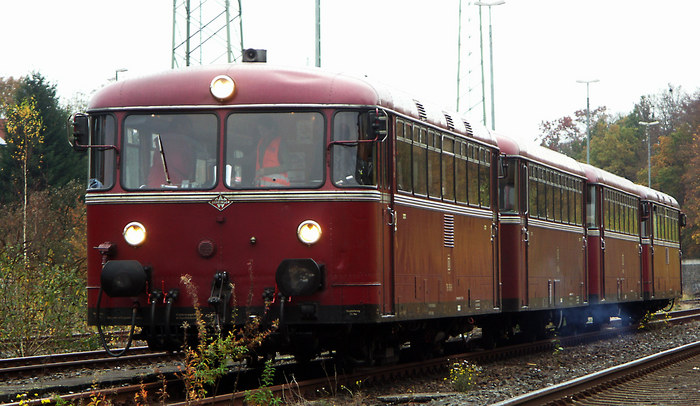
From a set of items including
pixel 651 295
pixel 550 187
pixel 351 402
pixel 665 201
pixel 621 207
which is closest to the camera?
pixel 351 402

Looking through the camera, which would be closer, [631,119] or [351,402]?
[351,402]

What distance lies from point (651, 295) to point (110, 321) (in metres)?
18.1

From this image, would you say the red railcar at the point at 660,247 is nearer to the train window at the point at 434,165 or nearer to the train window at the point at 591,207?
the train window at the point at 591,207

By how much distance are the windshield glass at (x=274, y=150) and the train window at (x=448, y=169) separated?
2816 millimetres

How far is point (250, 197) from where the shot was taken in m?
11.1

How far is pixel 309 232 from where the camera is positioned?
11.0 meters

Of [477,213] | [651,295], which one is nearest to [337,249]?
[477,213]

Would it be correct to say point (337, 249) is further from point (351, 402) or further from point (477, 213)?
point (477, 213)

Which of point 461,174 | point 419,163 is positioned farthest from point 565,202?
point 419,163

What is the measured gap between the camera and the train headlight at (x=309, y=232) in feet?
36.0

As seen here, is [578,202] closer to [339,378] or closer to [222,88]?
[339,378]

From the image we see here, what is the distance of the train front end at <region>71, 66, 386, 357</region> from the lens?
11.0m

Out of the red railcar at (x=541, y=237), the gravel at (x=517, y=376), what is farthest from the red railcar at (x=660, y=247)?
the red railcar at (x=541, y=237)

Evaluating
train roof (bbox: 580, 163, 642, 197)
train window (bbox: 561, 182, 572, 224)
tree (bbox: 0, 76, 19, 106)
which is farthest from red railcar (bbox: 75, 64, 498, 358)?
tree (bbox: 0, 76, 19, 106)
